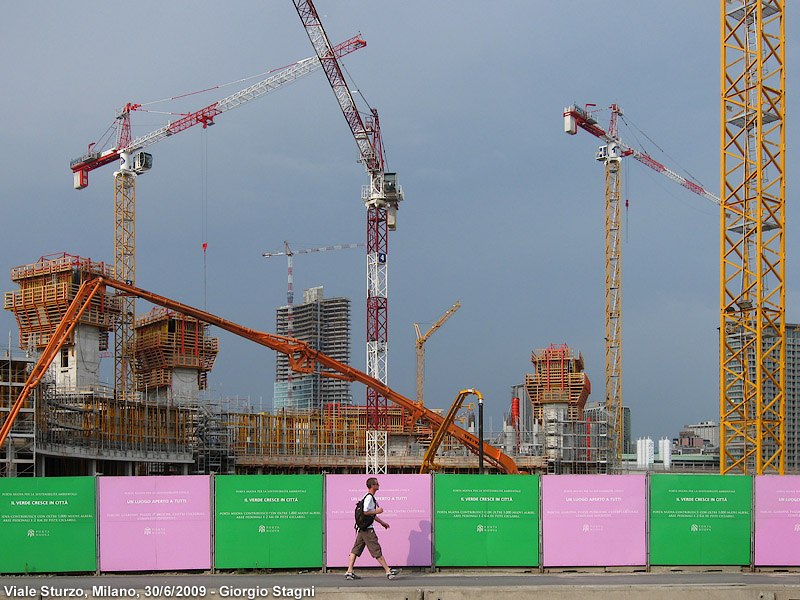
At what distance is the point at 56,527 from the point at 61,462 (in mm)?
46531

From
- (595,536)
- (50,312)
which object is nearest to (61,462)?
(50,312)

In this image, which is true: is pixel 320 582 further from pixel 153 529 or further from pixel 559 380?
pixel 559 380

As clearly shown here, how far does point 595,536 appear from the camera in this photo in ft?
61.0

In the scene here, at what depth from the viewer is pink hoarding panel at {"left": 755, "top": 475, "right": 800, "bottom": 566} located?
18812 mm

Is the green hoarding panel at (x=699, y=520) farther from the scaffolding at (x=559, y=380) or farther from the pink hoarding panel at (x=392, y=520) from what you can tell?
the scaffolding at (x=559, y=380)

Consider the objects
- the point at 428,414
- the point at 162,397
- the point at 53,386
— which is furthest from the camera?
the point at 162,397

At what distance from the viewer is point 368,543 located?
55.3ft

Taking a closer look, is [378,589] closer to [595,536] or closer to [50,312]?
[595,536]

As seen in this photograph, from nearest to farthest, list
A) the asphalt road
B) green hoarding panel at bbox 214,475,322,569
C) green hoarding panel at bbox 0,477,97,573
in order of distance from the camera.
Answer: the asphalt road < green hoarding panel at bbox 0,477,97,573 < green hoarding panel at bbox 214,475,322,569

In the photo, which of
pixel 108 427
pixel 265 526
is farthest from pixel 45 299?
pixel 265 526

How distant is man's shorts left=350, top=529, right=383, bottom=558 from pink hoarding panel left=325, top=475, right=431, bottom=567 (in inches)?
51.1

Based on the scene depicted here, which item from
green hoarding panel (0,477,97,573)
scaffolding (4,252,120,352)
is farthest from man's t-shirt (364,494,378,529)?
scaffolding (4,252,120,352)

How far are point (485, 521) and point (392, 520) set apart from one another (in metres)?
1.79

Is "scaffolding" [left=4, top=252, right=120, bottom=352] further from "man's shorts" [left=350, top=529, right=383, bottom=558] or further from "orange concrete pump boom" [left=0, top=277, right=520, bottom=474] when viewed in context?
"man's shorts" [left=350, top=529, right=383, bottom=558]
